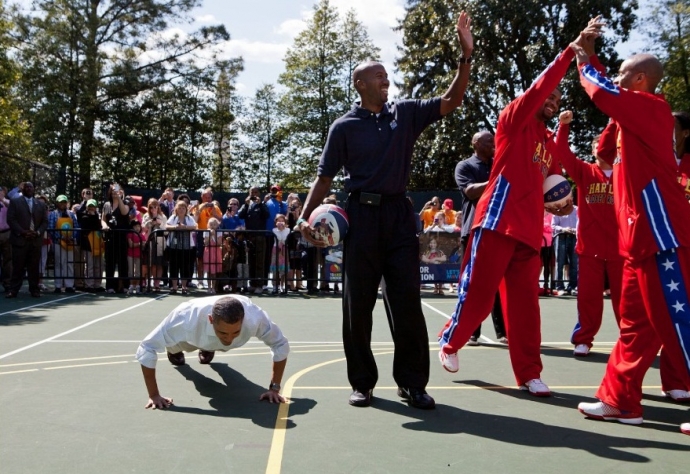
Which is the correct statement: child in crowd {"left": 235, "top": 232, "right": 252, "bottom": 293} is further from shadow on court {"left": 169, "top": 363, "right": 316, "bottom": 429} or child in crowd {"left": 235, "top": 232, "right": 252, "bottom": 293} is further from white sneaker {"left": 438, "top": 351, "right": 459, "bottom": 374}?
white sneaker {"left": 438, "top": 351, "right": 459, "bottom": 374}

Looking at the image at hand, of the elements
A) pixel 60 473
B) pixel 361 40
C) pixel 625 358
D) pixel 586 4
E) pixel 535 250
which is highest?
pixel 361 40

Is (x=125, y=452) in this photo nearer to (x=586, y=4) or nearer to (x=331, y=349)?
(x=331, y=349)

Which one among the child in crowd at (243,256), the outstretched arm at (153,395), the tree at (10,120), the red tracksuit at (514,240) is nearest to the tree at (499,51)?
the tree at (10,120)

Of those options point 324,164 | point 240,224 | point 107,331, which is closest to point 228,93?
point 240,224

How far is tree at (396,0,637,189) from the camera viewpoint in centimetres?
3084

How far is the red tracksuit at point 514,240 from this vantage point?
5488mm

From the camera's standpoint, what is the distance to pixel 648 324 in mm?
4625

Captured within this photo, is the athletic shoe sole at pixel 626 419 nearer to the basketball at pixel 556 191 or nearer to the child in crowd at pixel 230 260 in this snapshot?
the basketball at pixel 556 191

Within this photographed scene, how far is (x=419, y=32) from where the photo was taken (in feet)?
114

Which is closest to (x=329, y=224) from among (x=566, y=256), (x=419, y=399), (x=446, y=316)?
(x=419, y=399)

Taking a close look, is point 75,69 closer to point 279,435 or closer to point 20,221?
point 20,221

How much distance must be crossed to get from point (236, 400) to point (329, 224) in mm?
1447


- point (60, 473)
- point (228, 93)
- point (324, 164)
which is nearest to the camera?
point (60, 473)

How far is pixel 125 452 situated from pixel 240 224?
11.8 m
